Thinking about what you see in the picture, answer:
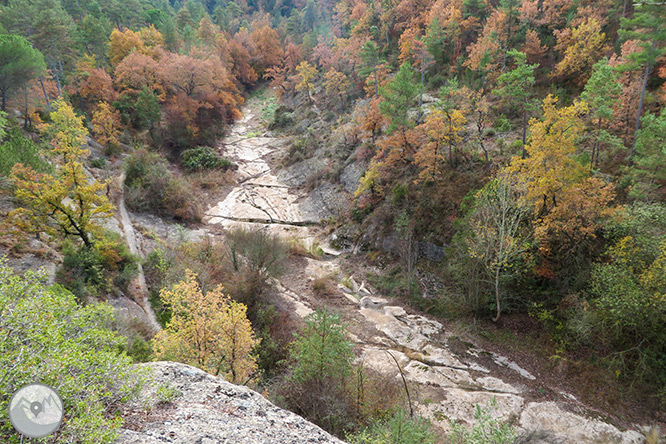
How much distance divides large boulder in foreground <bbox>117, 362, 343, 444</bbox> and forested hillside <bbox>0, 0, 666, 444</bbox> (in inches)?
32.7

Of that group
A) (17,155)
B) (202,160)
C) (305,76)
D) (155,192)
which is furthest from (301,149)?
(17,155)

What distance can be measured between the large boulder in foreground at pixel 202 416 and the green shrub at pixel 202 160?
124 feet

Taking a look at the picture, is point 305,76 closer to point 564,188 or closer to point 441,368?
point 564,188

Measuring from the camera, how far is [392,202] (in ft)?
96.2

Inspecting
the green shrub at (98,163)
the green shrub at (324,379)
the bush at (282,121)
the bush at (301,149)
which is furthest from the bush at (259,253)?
the bush at (282,121)

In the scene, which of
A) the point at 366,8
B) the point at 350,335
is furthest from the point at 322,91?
the point at 350,335

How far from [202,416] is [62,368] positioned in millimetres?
3213

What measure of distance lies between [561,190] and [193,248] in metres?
26.1

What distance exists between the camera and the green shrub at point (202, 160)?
43.0 m

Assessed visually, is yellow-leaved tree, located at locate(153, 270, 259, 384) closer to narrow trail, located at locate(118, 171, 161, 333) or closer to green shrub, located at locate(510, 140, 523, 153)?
narrow trail, located at locate(118, 171, 161, 333)

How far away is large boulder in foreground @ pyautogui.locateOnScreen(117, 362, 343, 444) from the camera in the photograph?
6824 millimetres

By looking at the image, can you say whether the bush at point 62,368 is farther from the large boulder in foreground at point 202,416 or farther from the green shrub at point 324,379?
the green shrub at point 324,379

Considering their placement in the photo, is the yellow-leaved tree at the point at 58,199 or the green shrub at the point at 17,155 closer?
the yellow-leaved tree at the point at 58,199

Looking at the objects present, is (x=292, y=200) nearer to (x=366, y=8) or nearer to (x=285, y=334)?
(x=285, y=334)
